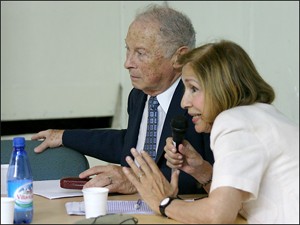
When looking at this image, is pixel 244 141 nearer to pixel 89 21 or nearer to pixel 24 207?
pixel 24 207

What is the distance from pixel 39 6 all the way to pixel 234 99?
3.08 m

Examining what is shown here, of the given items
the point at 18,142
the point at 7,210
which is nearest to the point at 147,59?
the point at 18,142

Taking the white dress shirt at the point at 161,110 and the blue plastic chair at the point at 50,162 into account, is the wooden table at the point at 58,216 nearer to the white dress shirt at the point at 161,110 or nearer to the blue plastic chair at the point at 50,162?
the blue plastic chair at the point at 50,162

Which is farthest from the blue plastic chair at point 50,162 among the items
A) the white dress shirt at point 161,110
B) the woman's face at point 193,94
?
the woman's face at point 193,94

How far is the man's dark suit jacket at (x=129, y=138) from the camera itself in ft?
6.40

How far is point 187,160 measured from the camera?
1601mm

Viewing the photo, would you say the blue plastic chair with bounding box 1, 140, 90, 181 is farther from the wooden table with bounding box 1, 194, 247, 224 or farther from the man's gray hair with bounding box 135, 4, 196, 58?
the man's gray hair with bounding box 135, 4, 196, 58

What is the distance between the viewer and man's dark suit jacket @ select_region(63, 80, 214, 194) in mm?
1949

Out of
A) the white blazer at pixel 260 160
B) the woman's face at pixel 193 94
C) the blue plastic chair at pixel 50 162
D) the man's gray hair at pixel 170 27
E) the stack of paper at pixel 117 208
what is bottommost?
the blue plastic chair at pixel 50 162

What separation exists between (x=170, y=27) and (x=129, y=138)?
2.27ft

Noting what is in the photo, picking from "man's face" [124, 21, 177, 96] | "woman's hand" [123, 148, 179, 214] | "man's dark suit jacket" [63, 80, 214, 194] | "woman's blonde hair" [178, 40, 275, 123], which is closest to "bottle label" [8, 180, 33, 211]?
"woman's hand" [123, 148, 179, 214]

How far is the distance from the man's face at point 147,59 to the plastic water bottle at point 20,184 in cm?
100

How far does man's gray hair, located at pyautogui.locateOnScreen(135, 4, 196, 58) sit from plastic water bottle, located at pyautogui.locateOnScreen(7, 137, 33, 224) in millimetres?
1090

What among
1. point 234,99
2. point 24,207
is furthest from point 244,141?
point 24,207
